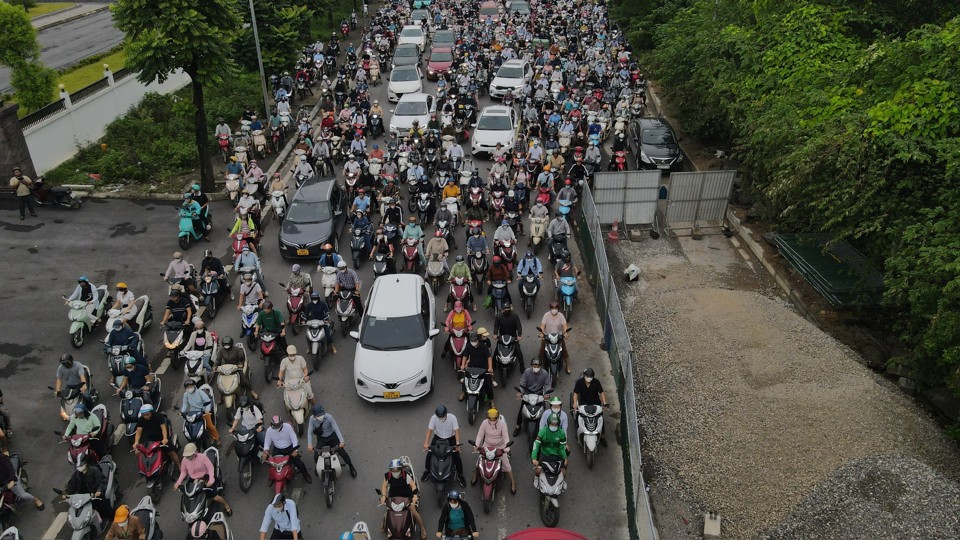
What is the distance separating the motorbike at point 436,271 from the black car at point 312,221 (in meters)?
2.93

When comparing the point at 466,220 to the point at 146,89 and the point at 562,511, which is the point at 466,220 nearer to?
the point at 562,511

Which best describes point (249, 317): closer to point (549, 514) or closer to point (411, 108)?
point (549, 514)

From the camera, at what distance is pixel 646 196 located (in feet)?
65.8

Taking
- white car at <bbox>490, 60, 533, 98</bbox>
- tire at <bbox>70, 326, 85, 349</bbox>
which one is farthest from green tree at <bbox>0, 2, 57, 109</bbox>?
white car at <bbox>490, 60, 533, 98</bbox>

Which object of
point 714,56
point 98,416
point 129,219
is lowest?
point 129,219

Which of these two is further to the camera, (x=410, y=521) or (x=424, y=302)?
(x=424, y=302)

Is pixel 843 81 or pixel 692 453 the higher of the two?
pixel 843 81

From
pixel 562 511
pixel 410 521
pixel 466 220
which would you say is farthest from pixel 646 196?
pixel 410 521

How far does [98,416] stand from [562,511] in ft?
23.9

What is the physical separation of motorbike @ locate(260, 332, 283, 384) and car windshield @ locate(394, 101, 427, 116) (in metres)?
14.4

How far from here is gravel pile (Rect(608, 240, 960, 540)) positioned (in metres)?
10.6

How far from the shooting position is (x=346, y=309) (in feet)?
48.7

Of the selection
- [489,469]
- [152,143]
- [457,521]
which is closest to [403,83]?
[152,143]

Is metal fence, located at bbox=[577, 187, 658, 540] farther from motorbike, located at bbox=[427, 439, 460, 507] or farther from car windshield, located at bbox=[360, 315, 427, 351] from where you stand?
car windshield, located at bbox=[360, 315, 427, 351]
